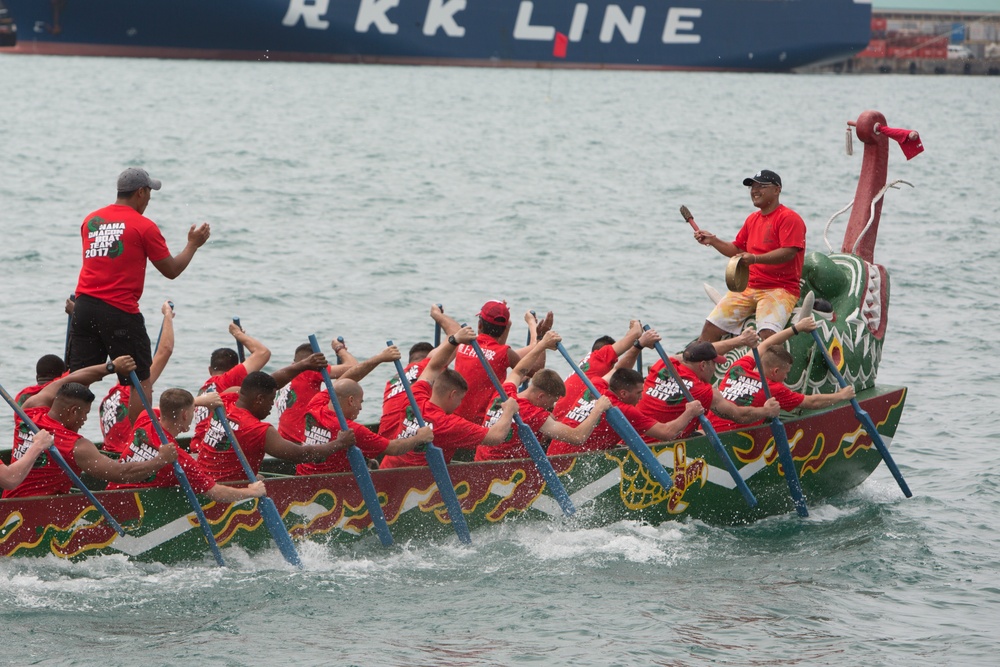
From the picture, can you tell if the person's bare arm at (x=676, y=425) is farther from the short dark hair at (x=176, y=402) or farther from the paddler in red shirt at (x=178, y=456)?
the short dark hair at (x=176, y=402)

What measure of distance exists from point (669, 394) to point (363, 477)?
9.41 feet

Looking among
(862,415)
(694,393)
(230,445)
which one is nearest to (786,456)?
(862,415)

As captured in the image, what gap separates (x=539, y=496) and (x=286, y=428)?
213 centimetres

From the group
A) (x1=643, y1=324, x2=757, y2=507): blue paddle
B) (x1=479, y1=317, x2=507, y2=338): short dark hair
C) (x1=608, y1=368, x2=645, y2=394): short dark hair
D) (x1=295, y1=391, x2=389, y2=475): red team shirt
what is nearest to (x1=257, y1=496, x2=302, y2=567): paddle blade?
(x1=295, y1=391, x2=389, y2=475): red team shirt

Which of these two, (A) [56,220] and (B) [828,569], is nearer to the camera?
(B) [828,569]

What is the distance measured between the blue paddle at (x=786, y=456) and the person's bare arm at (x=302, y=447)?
12.3 feet

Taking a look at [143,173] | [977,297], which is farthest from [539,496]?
[977,297]

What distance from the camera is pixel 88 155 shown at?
141 feet

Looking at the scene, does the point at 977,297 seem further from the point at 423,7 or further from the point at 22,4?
the point at 22,4

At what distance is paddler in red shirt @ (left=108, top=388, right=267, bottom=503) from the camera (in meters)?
10.1

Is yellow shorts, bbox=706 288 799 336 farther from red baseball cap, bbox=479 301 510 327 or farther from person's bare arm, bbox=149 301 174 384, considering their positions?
person's bare arm, bbox=149 301 174 384

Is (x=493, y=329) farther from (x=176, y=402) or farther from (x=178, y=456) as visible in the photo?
(x=178, y=456)

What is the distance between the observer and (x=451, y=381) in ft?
36.8

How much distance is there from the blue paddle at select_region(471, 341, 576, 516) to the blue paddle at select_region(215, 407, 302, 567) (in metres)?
2.02
